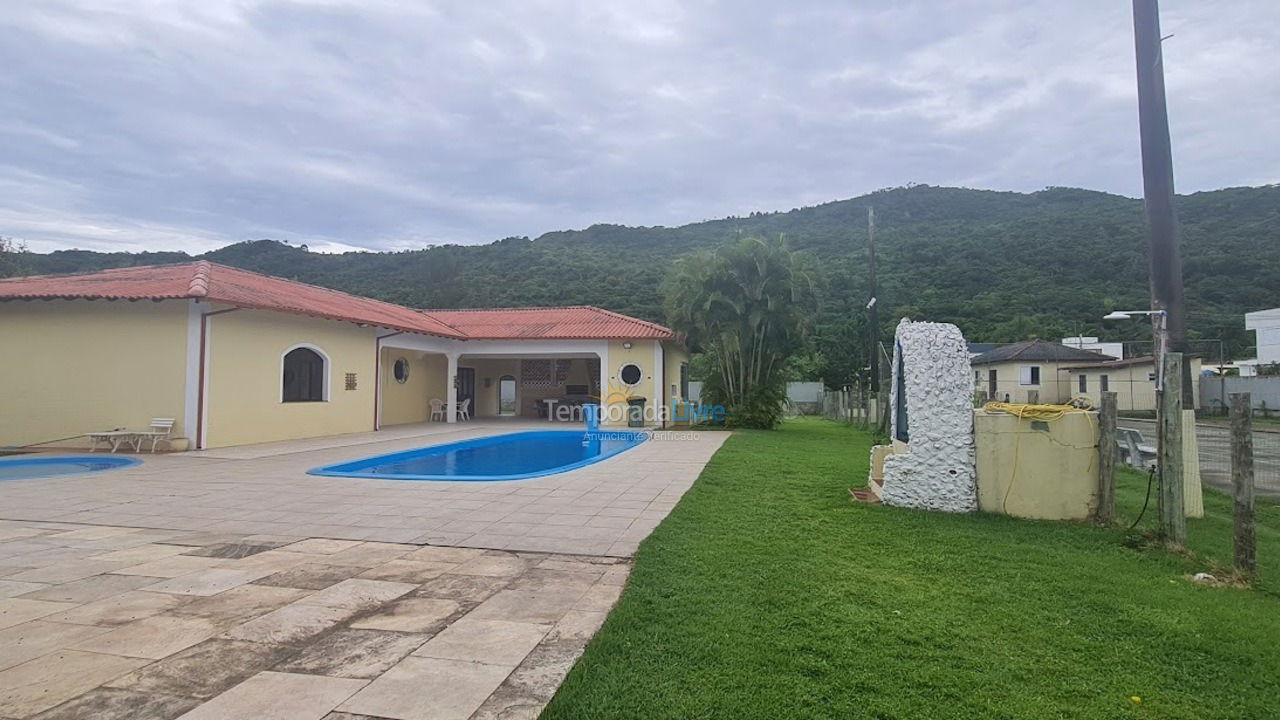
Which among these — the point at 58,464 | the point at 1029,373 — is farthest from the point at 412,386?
the point at 1029,373

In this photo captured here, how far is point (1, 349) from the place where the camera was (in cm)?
1234

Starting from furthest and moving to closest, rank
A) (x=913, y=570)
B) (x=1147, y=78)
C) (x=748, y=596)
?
(x=1147, y=78)
(x=913, y=570)
(x=748, y=596)

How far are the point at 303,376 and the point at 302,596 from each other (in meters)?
12.3

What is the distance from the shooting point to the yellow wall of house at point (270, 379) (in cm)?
1217

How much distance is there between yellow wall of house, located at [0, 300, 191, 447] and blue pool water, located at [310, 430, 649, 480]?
428 cm

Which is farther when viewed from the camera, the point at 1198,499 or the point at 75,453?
the point at 75,453

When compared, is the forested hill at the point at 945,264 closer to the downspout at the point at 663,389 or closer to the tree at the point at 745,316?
the tree at the point at 745,316

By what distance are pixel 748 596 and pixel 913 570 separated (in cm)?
145

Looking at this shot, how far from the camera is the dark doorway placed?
74.2 ft

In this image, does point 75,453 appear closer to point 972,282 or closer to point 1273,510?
point 1273,510

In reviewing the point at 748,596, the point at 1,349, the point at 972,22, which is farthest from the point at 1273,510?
the point at 1,349

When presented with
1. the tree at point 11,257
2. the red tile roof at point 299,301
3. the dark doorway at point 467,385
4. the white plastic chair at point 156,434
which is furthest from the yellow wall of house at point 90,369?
the tree at point 11,257

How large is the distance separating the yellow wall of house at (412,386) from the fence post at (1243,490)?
18.0 m

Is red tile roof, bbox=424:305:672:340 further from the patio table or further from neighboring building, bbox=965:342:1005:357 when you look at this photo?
neighboring building, bbox=965:342:1005:357
